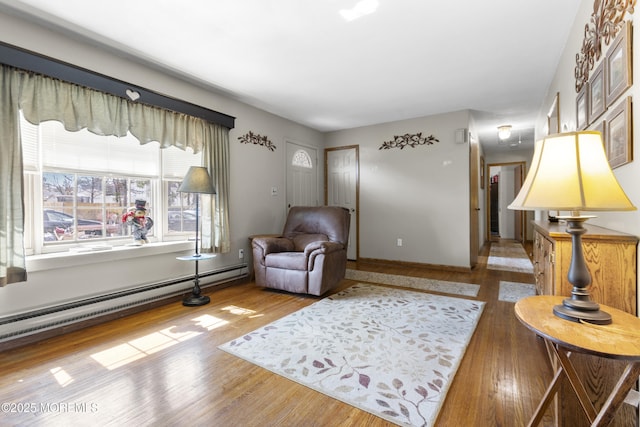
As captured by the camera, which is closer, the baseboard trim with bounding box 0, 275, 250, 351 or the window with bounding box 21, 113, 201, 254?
the baseboard trim with bounding box 0, 275, 250, 351

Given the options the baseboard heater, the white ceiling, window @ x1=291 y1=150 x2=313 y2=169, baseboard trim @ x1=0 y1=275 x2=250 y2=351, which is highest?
the white ceiling

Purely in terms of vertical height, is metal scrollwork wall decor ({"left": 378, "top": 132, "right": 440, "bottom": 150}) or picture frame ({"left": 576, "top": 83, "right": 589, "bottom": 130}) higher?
metal scrollwork wall decor ({"left": 378, "top": 132, "right": 440, "bottom": 150})

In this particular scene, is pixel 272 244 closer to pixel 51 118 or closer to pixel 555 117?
pixel 51 118

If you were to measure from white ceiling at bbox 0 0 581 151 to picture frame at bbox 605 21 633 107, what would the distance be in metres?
0.89

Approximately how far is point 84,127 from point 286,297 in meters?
2.51

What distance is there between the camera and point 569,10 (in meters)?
2.15

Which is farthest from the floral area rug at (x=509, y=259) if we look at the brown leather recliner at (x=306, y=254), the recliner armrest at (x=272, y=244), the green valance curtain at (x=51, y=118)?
the green valance curtain at (x=51, y=118)

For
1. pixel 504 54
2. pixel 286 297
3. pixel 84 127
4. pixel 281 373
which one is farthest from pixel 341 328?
pixel 504 54

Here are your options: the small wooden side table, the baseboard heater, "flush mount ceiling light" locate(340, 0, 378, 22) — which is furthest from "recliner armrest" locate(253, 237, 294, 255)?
the small wooden side table

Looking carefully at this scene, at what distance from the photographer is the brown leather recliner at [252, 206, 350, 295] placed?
10.7 feet

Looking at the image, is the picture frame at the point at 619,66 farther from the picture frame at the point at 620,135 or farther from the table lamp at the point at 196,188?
the table lamp at the point at 196,188

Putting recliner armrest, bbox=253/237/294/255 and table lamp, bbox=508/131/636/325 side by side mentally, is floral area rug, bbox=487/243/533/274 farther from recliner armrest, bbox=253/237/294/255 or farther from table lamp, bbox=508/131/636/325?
table lamp, bbox=508/131/636/325

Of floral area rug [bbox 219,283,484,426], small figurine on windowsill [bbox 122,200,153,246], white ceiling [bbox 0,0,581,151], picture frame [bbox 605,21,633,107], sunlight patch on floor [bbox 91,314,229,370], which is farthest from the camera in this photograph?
small figurine on windowsill [bbox 122,200,153,246]

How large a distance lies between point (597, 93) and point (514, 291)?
8.05ft
